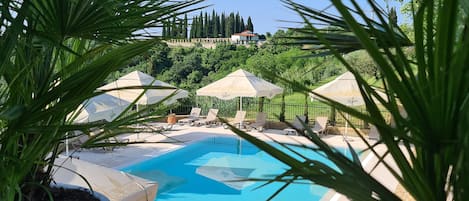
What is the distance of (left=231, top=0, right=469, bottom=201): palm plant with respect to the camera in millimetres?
879

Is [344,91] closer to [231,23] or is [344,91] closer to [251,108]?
[251,108]

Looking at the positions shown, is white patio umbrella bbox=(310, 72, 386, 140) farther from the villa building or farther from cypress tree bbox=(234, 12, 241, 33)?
cypress tree bbox=(234, 12, 241, 33)

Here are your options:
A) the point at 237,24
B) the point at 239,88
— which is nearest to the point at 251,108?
the point at 239,88

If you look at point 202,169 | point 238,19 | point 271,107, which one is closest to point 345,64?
point 202,169

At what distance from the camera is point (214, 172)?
10.8 m

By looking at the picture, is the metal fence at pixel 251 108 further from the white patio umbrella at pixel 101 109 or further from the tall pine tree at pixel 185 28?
the tall pine tree at pixel 185 28

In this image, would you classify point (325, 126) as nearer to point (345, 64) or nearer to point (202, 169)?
point (202, 169)

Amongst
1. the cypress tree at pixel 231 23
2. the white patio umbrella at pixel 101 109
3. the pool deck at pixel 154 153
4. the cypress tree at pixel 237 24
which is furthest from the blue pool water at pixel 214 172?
the cypress tree at pixel 237 24

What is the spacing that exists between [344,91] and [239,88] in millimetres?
3773

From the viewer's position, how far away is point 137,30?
82.6 inches

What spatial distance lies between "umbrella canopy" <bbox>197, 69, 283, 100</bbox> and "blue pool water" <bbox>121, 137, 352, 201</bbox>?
168cm

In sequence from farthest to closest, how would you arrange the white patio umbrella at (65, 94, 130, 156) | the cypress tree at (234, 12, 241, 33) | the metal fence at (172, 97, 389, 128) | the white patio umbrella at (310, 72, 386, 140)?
the cypress tree at (234, 12, 241, 33)
the metal fence at (172, 97, 389, 128)
the white patio umbrella at (310, 72, 386, 140)
the white patio umbrella at (65, 94, 130, 156)

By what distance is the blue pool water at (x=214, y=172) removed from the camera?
8.91m

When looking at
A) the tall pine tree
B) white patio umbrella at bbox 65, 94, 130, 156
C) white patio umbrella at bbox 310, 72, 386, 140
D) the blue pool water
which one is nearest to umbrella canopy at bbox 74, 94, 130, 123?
white patio umbrella at bbox 65, 94, 130, 156
